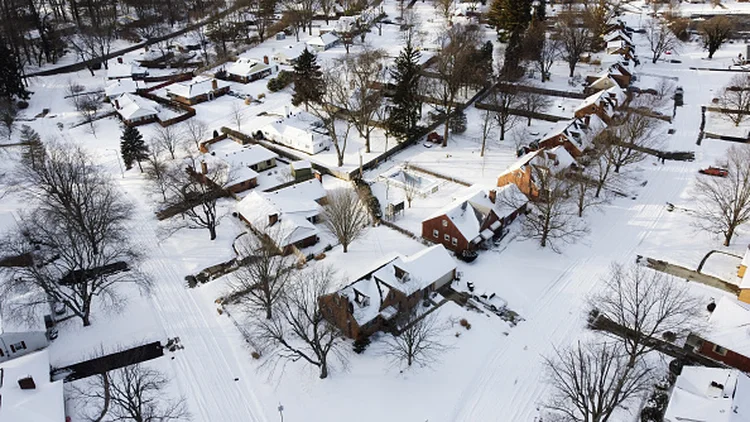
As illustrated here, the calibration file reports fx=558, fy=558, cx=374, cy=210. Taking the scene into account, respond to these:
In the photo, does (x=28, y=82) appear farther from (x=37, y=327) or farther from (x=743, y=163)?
(x=743, y=163)

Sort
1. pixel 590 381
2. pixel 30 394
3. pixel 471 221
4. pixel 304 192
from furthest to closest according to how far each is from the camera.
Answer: pixel 304 192
pixel 471 221
pixel 30 394
pixel 590 381

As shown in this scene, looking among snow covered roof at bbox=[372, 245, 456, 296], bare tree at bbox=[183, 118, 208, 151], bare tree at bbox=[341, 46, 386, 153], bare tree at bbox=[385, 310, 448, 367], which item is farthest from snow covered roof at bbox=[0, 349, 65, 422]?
bare tree at bbox=[341, 46, 386, 153]

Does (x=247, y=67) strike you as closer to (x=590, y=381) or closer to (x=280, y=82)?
(x=280, y=82)

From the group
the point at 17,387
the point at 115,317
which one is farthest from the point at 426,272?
the point at 17,387

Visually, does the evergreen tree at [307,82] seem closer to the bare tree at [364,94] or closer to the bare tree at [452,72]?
the bare tree at [364,94]

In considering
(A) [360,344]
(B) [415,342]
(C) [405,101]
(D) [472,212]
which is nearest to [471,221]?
(D) [472,212]
